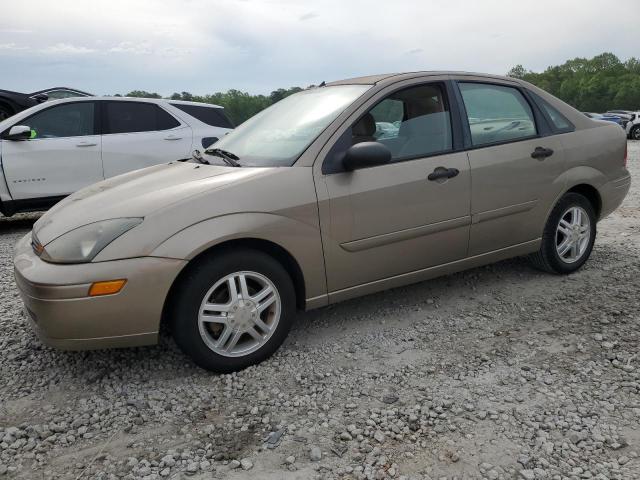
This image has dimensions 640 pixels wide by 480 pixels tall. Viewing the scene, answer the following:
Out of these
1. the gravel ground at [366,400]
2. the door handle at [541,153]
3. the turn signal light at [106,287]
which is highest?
the door handle at [541,153]

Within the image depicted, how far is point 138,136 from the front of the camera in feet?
24.0

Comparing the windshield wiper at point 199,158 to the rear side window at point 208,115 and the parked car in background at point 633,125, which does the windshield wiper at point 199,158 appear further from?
the parked car in background at point 633,125

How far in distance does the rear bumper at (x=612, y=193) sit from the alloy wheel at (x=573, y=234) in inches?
8.5

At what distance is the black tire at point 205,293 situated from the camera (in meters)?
2.91

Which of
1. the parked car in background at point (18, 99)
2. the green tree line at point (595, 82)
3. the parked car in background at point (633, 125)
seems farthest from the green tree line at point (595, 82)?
the parked car in background at point (18, 99)

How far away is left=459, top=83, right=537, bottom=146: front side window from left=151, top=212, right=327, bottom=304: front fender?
57.9 inches

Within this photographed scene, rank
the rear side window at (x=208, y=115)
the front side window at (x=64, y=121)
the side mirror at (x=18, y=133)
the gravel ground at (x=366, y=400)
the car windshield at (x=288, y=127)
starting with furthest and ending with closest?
the rear side window at (x=208, y=115) < the front side window at (x=64, y=121) < the side mirror at (x=18, y=133) < the car windshield at (x=288, y=127) < the gravel ground at (x=366, y=400)

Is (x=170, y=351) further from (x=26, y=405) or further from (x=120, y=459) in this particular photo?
(x=120, y=459)

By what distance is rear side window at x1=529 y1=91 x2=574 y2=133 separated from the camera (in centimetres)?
434

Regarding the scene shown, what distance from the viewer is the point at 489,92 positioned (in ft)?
13.6

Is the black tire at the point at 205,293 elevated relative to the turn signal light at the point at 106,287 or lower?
lower

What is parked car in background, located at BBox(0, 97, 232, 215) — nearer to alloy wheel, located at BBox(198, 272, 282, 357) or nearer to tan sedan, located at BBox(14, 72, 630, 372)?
tan sedan, located at BBox(14, 72, 630, 372)

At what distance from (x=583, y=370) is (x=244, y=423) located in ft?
5.94

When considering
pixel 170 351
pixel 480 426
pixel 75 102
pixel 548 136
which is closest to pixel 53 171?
pixel 75 102
